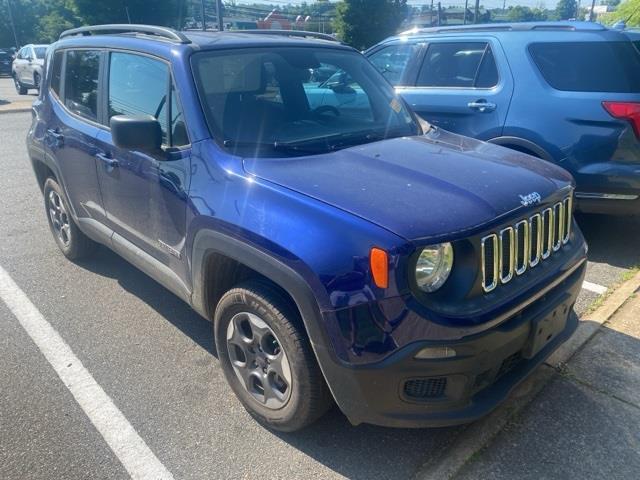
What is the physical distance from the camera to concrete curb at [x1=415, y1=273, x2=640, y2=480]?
8.11ft

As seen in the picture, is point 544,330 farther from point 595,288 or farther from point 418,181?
point 595,288

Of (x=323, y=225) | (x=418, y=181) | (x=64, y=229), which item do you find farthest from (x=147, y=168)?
(x=64, y=229)

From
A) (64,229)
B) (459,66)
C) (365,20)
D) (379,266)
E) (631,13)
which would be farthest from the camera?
(365,20)

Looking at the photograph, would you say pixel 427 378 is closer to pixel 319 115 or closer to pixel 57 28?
pixel 319 115

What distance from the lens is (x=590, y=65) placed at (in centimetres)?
469

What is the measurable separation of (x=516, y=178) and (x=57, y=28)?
4531 cm

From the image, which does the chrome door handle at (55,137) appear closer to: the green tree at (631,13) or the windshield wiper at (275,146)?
the windshield wiper at (275,146)

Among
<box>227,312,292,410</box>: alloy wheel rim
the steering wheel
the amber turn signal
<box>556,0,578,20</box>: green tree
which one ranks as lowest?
<box>556,0,578,20</box>: green tree

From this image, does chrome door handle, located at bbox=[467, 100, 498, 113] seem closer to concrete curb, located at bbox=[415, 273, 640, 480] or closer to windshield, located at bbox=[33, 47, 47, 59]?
concrete curb, located at bbox=[415, 273, 640, 480]

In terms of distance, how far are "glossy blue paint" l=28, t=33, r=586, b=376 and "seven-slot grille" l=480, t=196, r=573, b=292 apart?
5 centimetres

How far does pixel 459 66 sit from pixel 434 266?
3.97m

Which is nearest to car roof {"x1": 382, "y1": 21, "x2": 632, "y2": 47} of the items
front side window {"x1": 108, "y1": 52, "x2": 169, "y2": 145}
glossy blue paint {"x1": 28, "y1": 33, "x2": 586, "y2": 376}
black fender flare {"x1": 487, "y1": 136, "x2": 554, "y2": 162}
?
black fender flare {"x1": 487, "y1": 136, "x2": 554, "y2": 162}

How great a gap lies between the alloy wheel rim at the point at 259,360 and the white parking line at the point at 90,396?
1.83 ft

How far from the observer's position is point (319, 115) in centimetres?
331
